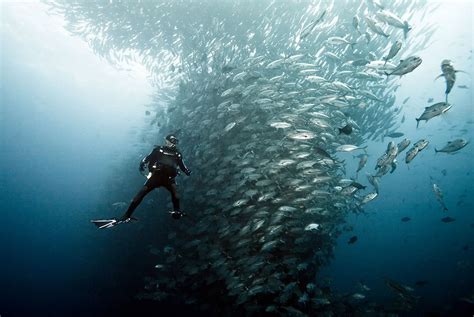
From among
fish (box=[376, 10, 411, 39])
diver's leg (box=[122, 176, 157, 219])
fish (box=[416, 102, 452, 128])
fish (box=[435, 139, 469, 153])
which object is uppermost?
fish (box=[376, 10, 411, 39])

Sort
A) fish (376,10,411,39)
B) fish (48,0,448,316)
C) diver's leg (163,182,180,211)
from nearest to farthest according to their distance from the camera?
diver's leg (163,182,180,211)
fish (376,10,411,39)
fish (48,0,448,316)

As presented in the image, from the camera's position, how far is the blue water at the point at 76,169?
1856cm

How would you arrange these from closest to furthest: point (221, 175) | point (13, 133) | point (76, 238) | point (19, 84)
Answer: point (221, 175), point (76, 238), point (19, 84), point (13, 133)

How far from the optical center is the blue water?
60.9 feet

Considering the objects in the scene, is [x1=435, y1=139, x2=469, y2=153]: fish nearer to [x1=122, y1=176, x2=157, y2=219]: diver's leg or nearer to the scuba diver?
the scuba diver

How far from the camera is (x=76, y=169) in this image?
38.3m

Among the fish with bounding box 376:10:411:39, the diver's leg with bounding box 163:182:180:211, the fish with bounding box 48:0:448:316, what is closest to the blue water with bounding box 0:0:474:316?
the fish with bounding box 48:0:448:316

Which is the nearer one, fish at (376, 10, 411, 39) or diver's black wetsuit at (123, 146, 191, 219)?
diver's black wetsuit at (123, 146, 191, 219)

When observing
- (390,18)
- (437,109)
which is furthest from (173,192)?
(390,18)

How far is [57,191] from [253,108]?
38.8 metres

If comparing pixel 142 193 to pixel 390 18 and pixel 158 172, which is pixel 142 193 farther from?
pixel 390 18

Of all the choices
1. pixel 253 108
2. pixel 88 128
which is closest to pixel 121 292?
pixel 253 108

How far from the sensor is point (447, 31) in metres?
26.8

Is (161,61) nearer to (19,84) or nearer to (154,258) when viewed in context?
(154,258)
